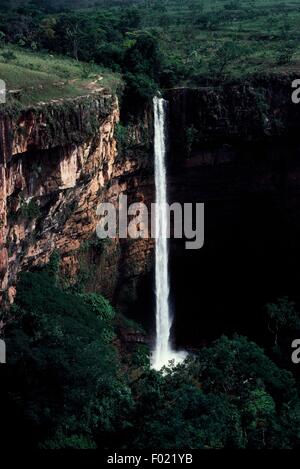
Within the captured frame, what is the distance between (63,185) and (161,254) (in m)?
7.04

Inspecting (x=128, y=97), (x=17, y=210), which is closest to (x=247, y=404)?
(x=17, y=210)

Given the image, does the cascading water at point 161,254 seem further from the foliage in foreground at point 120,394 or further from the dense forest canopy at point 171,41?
the foliage in foreground at point 120,394

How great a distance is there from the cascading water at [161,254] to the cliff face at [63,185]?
82cm

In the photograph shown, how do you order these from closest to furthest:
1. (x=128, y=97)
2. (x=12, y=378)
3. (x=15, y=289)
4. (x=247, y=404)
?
(x=12, y=378)
(x=247, y=404)
(x=15, y=289)
(x=128, y=97)

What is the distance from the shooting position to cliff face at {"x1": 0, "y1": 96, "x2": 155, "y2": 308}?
17.2m

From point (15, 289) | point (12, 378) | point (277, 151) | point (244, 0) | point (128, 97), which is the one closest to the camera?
point (12, 378)

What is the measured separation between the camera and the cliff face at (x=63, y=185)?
17206 mm

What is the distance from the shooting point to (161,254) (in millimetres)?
25328

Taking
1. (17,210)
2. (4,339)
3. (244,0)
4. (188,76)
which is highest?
(244,0)

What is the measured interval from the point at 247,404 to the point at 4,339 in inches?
249

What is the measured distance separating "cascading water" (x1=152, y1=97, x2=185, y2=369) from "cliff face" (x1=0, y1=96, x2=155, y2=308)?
0.82 meters

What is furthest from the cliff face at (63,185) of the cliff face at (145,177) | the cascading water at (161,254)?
the cascading water at (161,254)

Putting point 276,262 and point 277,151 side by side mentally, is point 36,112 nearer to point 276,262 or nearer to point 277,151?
point 277,151

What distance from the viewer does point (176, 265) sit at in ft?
86.6
